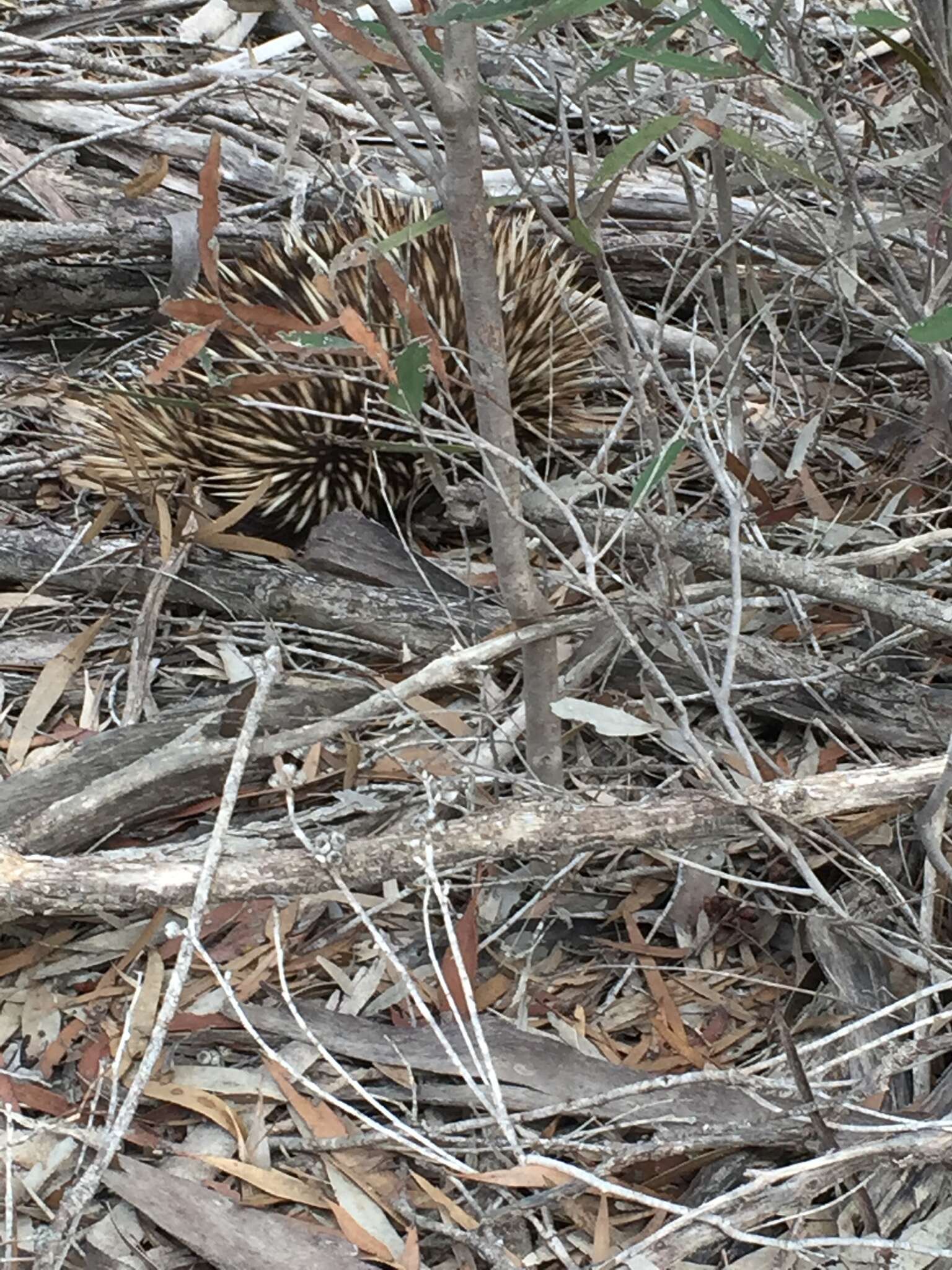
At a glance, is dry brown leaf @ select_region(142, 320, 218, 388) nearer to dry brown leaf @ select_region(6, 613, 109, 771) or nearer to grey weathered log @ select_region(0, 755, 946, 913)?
grey weathered log @ select_region(0, 755, 946, 913)

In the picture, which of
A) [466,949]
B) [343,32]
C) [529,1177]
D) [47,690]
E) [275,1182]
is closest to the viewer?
[343,32]

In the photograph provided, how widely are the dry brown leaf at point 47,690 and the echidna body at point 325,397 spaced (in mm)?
340

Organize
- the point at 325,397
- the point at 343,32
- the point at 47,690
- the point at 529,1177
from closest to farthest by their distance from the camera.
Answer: the point at 343,32 < the point at 529,1177 < the point at 47,690 < the point at 325,397

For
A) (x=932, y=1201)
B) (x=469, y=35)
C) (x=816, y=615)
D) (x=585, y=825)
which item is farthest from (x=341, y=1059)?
(x=469, y=35)

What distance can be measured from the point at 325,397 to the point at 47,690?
0.69m

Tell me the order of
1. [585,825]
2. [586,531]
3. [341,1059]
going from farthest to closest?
1. [586,531]
2. [341,1059]
3. [585,825]

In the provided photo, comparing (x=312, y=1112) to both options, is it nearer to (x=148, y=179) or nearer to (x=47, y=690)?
(x=47, y=690)

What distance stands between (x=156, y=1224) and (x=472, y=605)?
30.3 inches

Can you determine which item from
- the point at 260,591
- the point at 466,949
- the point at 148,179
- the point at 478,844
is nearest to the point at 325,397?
the point at 260,591

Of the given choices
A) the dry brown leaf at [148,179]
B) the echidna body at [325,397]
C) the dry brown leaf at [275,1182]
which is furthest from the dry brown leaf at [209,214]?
the echidna body at [325,397]

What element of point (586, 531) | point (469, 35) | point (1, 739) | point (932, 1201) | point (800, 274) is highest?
point (469, 35)

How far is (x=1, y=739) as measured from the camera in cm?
160

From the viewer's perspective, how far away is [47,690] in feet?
5.38

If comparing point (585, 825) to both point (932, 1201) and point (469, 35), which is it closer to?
point (932, 1201)
